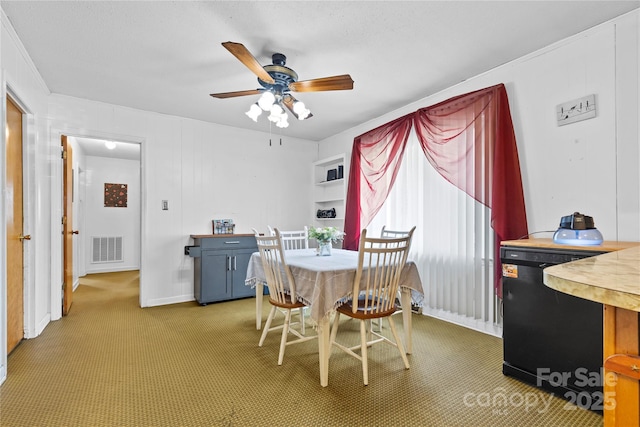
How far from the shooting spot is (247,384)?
6.86 feet

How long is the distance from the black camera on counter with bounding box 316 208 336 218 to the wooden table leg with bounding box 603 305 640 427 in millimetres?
4370

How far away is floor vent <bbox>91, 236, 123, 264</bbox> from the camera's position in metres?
6.46

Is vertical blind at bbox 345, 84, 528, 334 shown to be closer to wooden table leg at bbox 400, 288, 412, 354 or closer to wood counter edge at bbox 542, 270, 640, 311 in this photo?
wooden table leg at bbox 400, 288, 412, 354

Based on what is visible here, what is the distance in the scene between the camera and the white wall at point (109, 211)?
20.9 ft

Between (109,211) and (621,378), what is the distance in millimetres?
7796

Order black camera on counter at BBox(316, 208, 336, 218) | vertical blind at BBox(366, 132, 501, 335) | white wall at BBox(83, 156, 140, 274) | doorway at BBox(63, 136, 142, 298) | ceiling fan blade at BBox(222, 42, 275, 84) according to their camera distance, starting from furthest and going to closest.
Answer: white wall at BBox(83, 156, 140, 274) < doorway at BBox(63, 136, 142, 298) < black camera on counter at BBox(316, 208, 336, 218) < vertical blind at BBox(366, 132, 501, 335) < ceiling fan blade at BBox(222, 42, 275, 84)

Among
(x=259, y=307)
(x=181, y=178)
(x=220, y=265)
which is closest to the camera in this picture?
(x=259, y=307)

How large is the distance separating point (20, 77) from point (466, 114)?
389cm

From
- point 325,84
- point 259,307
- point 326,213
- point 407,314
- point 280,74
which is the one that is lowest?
point 259,307

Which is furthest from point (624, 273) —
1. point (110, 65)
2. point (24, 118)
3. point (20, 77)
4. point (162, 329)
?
point (24, 118)

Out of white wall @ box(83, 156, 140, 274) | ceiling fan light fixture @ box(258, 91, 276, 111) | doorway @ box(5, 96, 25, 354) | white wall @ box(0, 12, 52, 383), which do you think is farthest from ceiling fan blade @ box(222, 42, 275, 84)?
white wall @ box(83, 156, 140, 274)

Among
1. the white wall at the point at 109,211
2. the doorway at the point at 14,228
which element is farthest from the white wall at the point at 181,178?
the white wall at the point at 109,211

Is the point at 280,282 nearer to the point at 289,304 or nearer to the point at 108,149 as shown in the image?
the point at 289,304

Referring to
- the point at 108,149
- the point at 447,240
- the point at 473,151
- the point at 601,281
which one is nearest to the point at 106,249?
the point at 108,149
